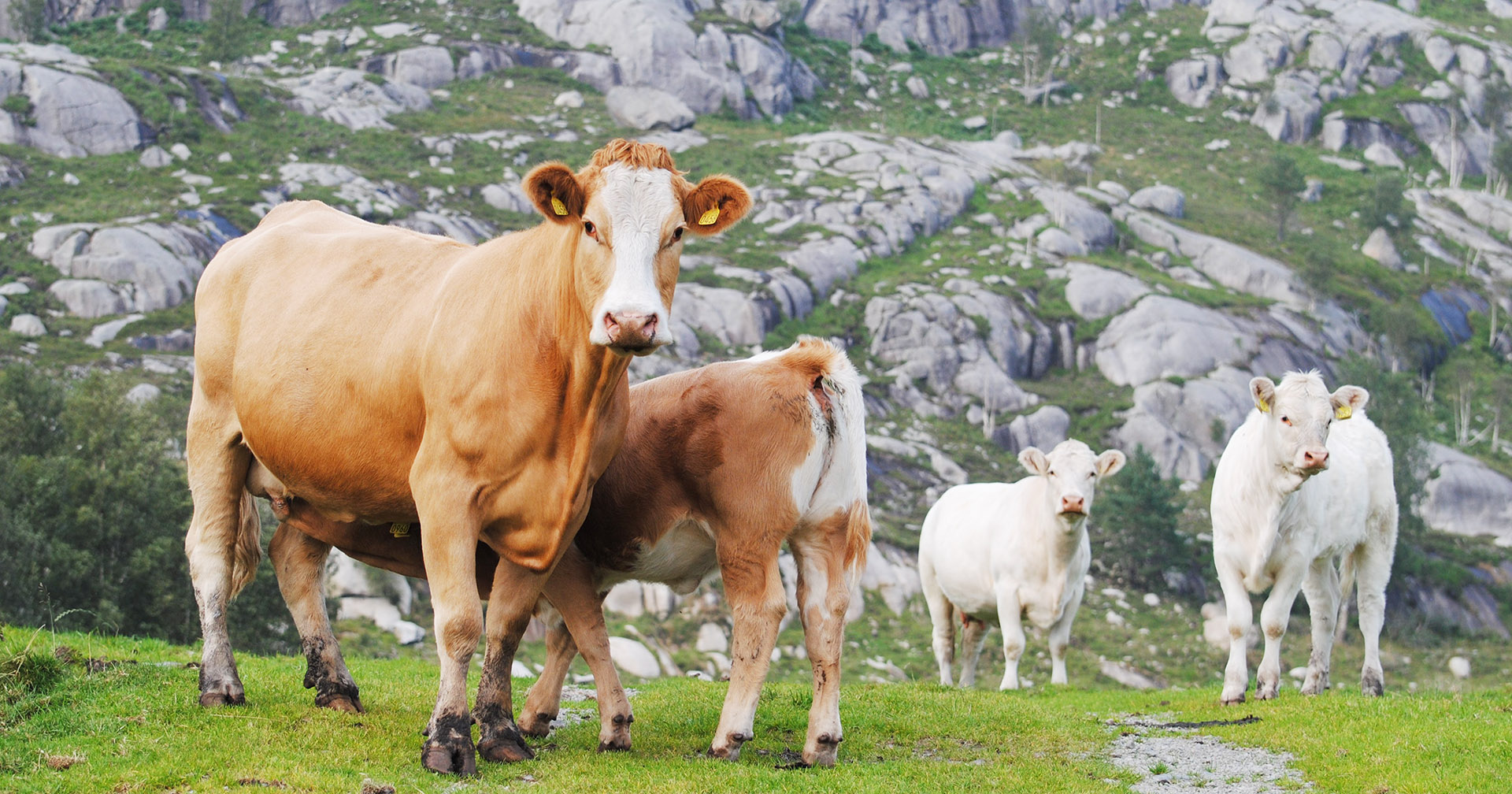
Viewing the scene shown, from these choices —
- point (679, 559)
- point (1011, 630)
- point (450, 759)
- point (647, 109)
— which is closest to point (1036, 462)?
point (1011, 630)

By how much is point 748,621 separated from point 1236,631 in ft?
24.7

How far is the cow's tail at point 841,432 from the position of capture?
8867 millimetres

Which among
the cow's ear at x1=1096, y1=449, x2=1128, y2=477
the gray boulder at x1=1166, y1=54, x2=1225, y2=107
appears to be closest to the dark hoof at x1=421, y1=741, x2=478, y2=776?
the cow's ear at x1=1096, y1=449, x2=1128, y2=477

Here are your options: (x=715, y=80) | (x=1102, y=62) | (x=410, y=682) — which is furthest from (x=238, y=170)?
(x=1102, y=62)

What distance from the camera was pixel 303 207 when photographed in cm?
1080

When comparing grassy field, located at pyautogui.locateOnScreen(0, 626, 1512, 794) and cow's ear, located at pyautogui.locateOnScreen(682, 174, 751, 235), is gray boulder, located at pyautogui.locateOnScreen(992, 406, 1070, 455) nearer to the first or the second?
grassy field, located at pyautogui.locateOnScreen(0, 626, 1512, 794)

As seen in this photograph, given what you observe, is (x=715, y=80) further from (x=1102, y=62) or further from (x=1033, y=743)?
(x=1033, y=743)

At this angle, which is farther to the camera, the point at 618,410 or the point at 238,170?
the point at 238,170

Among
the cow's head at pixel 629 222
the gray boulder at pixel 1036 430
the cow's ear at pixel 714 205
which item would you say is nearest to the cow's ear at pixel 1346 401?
the cow's ear at pixel 714 205

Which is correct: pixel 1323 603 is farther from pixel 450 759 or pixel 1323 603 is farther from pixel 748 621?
pixel 450 759

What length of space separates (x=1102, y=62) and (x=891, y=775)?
145 m

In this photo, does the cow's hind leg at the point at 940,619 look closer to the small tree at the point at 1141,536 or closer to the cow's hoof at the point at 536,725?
A: the cow's hoof at the point at 536,725

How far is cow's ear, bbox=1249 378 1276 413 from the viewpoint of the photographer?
13555mm

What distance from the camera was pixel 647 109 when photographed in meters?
101
